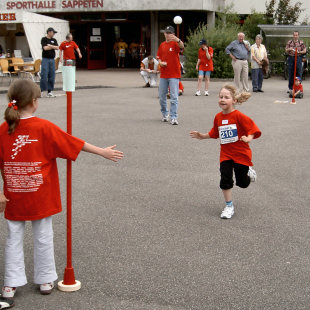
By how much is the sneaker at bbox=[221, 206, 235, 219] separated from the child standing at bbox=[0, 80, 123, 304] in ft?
7.11

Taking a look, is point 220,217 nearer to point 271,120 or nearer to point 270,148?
point 270,148

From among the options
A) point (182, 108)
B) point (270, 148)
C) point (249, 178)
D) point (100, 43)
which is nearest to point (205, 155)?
point (270, 148)

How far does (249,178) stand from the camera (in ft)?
19.8

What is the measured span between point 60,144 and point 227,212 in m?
2.47

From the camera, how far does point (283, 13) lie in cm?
3284

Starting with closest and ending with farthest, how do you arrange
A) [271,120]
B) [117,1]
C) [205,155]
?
[205,155] → [271,120] → [117,1]

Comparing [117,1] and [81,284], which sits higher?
[117,1]

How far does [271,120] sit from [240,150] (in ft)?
24.4

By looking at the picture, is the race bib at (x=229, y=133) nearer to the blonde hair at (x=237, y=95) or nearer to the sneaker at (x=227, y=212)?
the blonde hair at (x=237, y=95)

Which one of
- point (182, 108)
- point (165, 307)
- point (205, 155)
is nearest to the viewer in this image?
point (165, 307)

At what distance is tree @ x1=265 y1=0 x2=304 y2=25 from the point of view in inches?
1287

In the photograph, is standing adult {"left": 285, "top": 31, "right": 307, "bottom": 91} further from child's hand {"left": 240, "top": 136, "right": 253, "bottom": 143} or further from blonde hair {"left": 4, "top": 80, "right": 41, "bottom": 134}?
blonde hair {"left": 4, "top": 80, "right": 41, "bottom": 134}

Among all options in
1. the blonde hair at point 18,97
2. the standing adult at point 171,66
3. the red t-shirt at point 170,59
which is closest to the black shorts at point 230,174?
the blonde hair at point 18,97

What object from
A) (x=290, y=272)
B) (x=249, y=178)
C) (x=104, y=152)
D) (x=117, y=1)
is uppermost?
(x=117, y=1)
